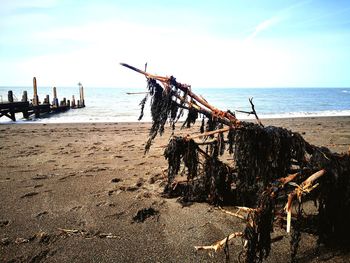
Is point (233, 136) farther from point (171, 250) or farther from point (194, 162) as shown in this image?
point (171, 250)

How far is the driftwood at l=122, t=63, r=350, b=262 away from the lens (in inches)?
102

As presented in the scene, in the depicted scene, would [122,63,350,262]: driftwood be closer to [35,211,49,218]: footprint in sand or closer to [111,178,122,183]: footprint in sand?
[111,178,122,183]: footprint in sand

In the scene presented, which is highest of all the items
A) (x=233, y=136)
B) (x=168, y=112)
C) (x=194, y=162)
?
(x=168, y=112)

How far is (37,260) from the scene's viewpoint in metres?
3.11

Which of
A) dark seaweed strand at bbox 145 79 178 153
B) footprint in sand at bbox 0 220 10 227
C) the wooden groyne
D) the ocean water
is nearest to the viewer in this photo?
footprint in sand at bbox 0 220 10 227

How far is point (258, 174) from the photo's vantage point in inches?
142

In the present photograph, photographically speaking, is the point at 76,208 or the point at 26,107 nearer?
the point at 76,208

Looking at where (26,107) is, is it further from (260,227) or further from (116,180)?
(260,227)

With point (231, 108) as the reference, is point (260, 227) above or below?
above

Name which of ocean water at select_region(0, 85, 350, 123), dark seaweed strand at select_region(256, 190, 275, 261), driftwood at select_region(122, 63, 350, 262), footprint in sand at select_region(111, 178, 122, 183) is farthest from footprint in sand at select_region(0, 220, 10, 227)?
dark seaweed strand at select_region(256, 190, 275, 261)

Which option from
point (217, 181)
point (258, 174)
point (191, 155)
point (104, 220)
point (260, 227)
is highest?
point (191, 155)

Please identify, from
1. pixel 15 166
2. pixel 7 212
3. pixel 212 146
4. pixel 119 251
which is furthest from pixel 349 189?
pixel 15 166

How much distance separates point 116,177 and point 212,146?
273cm

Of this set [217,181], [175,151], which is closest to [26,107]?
[175,151]
